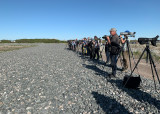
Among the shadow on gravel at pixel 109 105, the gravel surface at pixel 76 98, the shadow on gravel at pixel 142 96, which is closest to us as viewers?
the shadow on gravel at pixel 109 105

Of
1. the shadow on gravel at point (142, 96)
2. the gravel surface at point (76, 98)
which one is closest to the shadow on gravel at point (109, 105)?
the gravel surface at point (76, 98)

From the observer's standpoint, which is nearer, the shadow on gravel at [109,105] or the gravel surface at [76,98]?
the shadow on gravel at [109,105]

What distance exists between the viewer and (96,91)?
702cm

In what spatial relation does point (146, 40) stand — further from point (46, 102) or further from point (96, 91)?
point (46, 102)

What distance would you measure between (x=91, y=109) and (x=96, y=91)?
183 cm

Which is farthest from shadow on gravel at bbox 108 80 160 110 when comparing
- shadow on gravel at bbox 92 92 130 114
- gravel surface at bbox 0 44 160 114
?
shadow on gravel at bbox 92 92 130 114

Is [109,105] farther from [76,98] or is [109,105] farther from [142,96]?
[142,96]

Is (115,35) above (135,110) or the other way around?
above

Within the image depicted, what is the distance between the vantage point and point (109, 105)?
18.1 feet

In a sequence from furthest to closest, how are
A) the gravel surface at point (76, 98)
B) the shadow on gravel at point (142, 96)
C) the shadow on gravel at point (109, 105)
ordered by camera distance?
the shadow on gravel at point (142, 96) < the gravel surface at point (76, 98) < the shadow on gravel at point (109, 105)

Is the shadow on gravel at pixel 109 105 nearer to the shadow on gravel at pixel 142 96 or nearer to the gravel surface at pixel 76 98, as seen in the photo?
the gravel surface at pixel 76 98

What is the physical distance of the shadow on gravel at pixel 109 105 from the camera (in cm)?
507

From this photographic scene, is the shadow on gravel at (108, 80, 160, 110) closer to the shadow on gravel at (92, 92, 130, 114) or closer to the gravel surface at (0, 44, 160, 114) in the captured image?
the gravel surface at (0, 44, 160, 114)

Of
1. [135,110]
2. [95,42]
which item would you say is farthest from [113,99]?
[95,42]
